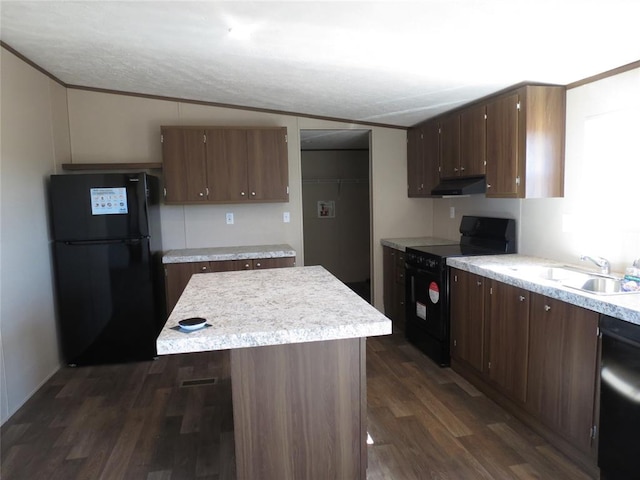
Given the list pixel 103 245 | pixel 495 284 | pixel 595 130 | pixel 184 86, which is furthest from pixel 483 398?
pixel 184 86

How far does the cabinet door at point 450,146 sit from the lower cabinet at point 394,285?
929 mm

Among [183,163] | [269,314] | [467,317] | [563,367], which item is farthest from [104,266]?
[563,367]

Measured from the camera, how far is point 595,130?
2711 mm

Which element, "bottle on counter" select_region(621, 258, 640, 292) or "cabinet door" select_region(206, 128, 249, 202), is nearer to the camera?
"bottle on counter" select_region(621, 258, 640, 292)

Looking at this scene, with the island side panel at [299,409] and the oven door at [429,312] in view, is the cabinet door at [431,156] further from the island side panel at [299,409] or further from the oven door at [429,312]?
the island side panel at [299,409]

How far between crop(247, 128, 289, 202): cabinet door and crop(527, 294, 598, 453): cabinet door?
8.45ft

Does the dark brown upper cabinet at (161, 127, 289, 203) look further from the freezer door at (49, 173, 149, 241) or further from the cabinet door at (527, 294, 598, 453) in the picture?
the cabinet door at (527, 294, 598, 453)

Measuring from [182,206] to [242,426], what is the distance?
10.1ft

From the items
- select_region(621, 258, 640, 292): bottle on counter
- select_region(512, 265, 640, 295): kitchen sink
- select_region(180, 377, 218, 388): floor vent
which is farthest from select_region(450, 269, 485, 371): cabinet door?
select_region(180, 377, 218, 388): floor vent

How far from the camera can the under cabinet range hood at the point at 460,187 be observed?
132 inches

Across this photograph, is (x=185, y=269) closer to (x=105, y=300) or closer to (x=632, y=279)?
(x=105, y=300)

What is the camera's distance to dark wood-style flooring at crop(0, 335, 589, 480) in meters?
2.22

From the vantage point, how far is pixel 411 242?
4352 mm

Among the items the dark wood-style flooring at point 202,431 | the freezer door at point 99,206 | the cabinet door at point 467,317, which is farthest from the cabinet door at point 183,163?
the cabinet door at point 467,317
